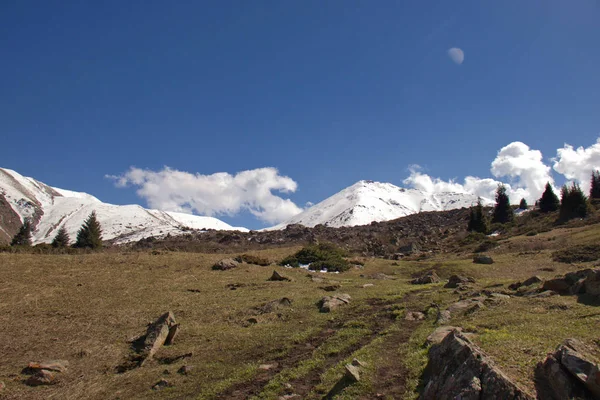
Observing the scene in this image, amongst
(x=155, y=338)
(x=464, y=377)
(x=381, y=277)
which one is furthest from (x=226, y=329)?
(x=381, y=277)

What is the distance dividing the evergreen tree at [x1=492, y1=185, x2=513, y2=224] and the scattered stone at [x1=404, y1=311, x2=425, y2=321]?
3149 inches

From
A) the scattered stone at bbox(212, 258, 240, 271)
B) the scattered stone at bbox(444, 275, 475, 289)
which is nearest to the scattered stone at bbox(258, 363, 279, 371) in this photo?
the scattered stone at bbox(444, 275, 475, 289)

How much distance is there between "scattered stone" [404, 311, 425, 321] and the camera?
1836 cm

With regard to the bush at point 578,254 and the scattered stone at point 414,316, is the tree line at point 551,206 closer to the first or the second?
the bush at point 578,254

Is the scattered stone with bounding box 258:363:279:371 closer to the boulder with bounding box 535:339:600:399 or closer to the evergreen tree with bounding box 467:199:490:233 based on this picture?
the boulder with bounding box 535:339:600:399

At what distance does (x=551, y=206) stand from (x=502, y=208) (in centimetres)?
1037

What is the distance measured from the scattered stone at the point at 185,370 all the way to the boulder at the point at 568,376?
11858mm

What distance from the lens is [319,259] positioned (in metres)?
44.6

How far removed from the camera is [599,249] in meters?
37.8

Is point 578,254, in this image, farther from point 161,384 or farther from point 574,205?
point 161,384

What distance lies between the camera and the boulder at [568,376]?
274 inches

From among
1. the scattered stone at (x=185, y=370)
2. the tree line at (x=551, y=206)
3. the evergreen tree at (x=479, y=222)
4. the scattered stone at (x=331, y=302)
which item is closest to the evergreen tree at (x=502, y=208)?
the tree line at (x=551, y=206)

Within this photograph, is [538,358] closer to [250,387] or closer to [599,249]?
[250,387]

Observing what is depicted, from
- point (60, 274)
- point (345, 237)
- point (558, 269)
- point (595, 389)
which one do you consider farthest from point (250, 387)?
point (345, 237)
